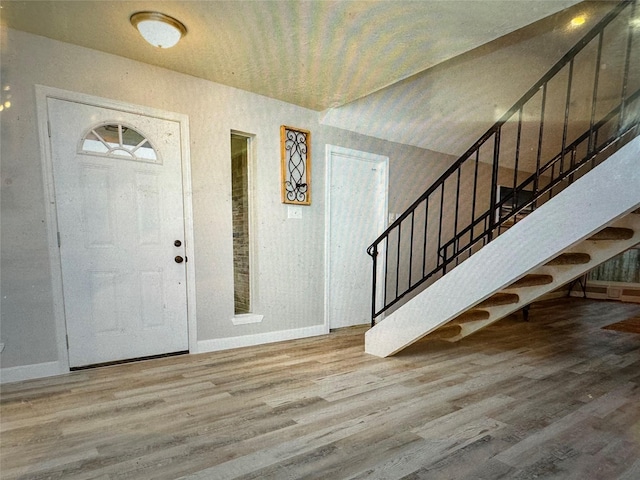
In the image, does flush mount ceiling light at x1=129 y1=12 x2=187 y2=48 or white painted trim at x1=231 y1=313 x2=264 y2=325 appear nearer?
flush mount ceiling light at x1=129 y1=12 x2=187 y2=48

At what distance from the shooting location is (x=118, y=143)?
2.26 meters

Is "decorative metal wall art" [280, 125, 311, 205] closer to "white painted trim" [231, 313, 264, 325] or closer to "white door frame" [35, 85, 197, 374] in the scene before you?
"white door frame" [35, 85, 197, 374]

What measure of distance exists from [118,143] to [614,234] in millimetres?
3536

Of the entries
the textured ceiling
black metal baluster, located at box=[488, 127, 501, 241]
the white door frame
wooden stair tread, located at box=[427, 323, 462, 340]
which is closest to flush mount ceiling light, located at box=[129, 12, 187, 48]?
the textured ceiling

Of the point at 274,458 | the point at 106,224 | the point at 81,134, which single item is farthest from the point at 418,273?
the point at 81,134

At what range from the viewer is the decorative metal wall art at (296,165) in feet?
9.46

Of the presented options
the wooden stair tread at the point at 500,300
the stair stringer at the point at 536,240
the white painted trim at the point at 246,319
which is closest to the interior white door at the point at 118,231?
the white painted trim at the point at 246,319

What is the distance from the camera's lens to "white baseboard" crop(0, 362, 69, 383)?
78.0 inches

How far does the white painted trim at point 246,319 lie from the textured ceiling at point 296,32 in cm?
202

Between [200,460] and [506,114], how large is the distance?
→ 2429 millimetres

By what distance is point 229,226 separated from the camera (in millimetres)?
2689

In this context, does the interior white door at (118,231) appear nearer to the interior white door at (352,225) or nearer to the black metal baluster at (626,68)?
the interior white door at (352,225)

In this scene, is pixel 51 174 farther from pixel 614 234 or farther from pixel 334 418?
pixel 614 234

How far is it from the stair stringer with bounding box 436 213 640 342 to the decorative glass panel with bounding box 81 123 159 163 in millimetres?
2907
